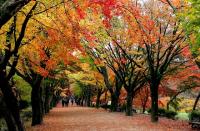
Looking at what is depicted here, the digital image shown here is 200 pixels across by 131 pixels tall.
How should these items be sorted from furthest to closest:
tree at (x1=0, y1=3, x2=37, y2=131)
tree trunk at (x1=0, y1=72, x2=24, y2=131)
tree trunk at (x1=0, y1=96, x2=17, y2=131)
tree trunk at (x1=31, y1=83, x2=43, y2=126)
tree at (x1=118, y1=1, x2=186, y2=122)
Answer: tree at (x1=118, y1=1, x2=186, y2=122) → tree trunk at (x1=31, y1=83, x2=43, y2=126) → tree trunk at (x1=0, y1=72, x2=24, y2=131) → tree trunk at (x1=0, y1=96, x2=17, y2=131) → tree at (x1=0, y1=3, x2=37, y2=131)

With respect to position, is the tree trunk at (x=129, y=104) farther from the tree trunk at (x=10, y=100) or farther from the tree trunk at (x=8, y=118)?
the tree trunk at (x=8, y=118)

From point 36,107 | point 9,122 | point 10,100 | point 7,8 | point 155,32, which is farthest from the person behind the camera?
point 155,32

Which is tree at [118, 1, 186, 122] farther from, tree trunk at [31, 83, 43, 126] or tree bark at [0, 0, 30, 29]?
tree bark at [0, 0, 30, 29]

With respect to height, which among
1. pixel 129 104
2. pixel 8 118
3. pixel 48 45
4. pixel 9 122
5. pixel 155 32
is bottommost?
pixel 9 122

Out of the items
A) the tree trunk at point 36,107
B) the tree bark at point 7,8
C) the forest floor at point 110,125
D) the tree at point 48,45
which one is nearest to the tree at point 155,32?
the forest floor at point 110,125

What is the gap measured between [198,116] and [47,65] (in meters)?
10.3

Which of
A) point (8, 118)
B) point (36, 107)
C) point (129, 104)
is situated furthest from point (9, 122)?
point (129, 104)

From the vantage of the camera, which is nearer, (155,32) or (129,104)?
(155,32)

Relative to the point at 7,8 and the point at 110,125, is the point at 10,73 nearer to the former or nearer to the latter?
the point at 7,8

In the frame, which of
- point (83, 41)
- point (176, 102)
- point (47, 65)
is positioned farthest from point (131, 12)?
point (176, 102)

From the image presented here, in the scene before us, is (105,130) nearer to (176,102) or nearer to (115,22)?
(115,22)

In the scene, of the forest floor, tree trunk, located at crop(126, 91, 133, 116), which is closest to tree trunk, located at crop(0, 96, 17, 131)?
the forest floor

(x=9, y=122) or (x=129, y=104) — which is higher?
(x=129, y=104)

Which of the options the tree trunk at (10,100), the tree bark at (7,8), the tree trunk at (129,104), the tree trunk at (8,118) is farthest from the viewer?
the tree trunk at (129,104)
